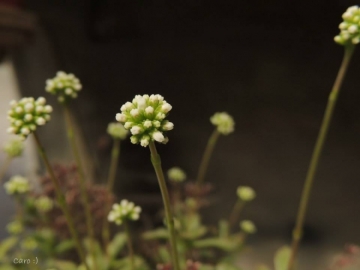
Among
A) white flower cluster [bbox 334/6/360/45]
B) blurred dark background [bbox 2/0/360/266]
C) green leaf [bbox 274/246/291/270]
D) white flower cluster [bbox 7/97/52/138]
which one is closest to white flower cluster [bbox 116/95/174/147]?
white flower cluster [bbox 7/97/52/138]

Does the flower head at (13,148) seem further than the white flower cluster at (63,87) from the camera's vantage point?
Yes

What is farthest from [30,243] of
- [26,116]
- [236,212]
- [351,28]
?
[351,28]

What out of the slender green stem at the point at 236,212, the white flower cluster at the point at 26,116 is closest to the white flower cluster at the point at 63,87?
the white flower cluster at the point at 26,116

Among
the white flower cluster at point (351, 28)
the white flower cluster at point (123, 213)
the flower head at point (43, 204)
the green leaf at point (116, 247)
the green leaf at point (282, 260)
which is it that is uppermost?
the white flower cluster at point (351, 28)

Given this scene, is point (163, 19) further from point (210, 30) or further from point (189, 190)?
point (189, 190)

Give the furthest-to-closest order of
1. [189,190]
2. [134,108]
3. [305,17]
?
[189,190]
[305,17]
[134,108]

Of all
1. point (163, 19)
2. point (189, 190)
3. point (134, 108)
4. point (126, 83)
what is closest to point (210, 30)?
point (163, 19)

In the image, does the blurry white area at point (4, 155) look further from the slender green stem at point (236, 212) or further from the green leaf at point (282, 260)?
the green leaf at point (282, 260)
